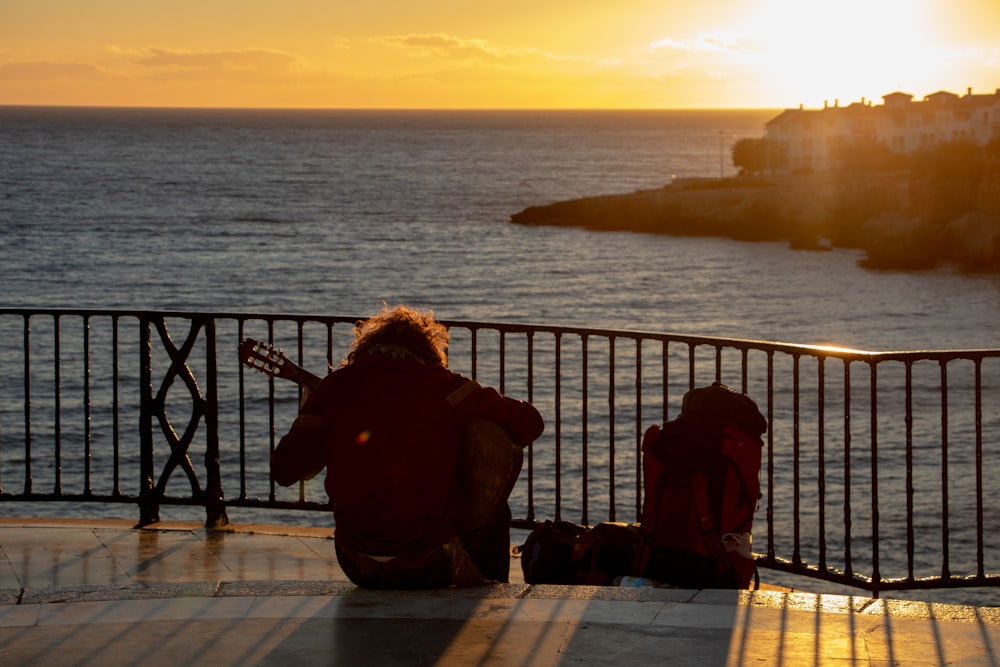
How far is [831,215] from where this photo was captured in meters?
93.2

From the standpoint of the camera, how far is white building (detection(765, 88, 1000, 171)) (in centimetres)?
12188

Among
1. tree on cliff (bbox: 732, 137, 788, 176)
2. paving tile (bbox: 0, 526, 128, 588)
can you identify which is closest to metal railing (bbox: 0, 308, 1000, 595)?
paving tile (bbox: 0, 526, 128, 588)

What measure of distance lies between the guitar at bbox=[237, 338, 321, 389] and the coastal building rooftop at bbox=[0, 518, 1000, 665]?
2.68ft

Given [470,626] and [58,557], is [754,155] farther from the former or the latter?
[470,626]

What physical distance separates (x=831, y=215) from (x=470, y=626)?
91.8 m

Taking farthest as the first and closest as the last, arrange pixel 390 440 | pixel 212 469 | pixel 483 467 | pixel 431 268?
pixel 431 268 < pixel 212 469 < pixel 483 467 < pixel 390 440

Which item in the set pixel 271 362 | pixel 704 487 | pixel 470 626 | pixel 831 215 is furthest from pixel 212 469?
pixel 831 215

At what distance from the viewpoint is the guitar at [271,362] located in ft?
17.3

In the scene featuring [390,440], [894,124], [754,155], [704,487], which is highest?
[894,124]

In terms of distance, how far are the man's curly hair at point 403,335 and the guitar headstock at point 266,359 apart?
0.37 metres

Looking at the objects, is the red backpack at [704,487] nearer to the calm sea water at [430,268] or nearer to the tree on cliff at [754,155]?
the calm sea water at [430,268]

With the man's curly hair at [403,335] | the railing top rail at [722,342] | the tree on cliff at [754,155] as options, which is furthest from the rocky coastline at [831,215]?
the man's curly hair at [403,335]

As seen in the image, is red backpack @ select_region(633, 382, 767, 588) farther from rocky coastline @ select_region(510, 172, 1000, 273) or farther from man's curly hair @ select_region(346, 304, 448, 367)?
rocky coastline @ select_region(510, 172, 1000, 273)

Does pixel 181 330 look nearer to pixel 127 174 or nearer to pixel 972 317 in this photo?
pixel 972 317
